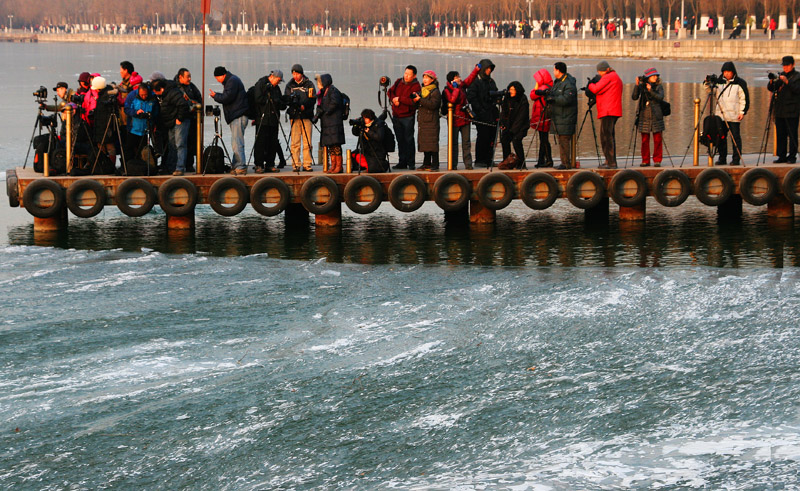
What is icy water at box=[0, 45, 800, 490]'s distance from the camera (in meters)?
8.53

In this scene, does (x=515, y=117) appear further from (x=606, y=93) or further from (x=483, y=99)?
(x=606, y=93)

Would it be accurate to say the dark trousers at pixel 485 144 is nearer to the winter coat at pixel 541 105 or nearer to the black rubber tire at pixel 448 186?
the winter coat at pixel 541 105

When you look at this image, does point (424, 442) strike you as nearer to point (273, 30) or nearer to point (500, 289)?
point (500, 289)

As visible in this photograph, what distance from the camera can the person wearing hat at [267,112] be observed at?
1598cm

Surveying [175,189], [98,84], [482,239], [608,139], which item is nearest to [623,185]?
[608,139]

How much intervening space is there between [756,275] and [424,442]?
Answer: 659cm

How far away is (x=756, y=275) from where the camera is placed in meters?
13.9

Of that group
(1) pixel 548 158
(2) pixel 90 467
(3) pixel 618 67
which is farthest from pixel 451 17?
(2) pixel 90 467

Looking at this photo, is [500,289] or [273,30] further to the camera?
[273,30]

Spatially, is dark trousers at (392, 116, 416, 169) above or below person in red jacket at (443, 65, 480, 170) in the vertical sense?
below

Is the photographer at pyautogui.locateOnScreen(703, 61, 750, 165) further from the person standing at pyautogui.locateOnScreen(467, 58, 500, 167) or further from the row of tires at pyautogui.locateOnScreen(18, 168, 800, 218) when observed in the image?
the person standing at pyautogui.locateOnScreen(467, 58, 500, 167)

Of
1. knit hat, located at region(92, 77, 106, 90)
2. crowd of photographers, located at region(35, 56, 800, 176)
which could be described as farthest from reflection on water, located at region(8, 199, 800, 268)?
knit hat, located at region(92, 77, 106, 90)

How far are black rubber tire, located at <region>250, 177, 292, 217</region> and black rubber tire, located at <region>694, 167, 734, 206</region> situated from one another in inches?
225

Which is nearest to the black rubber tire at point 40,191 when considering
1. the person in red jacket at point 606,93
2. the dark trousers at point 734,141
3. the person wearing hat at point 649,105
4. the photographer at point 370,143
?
the photographer at point 370,143
